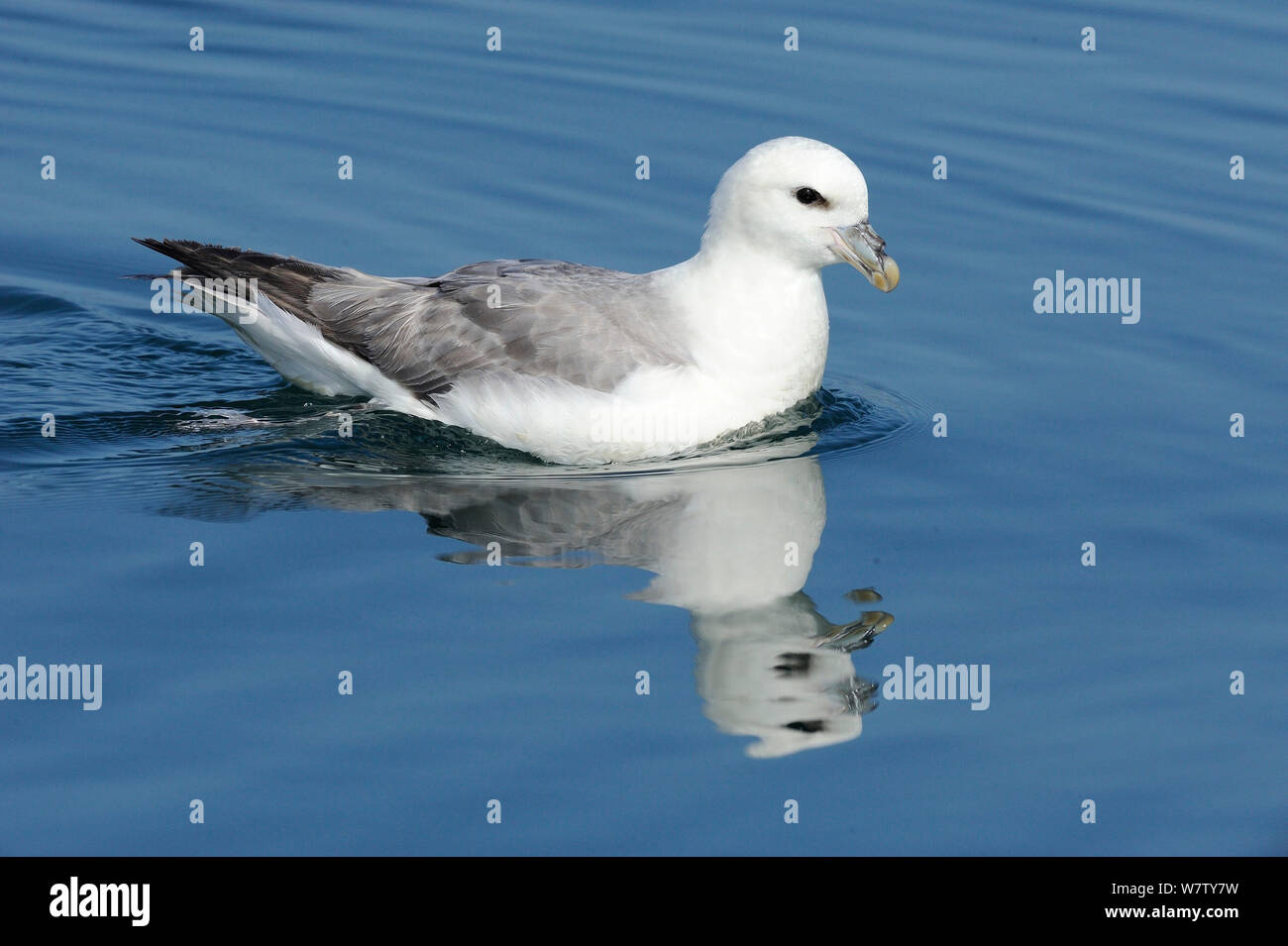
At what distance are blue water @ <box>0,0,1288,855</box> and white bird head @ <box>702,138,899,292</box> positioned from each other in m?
1.02

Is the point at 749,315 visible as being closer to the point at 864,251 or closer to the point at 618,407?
the point at 864,251

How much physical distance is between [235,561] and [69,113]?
677cm

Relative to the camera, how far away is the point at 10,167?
12.1 m

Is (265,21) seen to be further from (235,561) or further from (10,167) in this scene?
(235,561)

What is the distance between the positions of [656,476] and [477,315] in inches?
49.6

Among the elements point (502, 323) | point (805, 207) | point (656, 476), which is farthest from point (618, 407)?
point (805, 207)

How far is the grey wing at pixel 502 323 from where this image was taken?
8.63 meters

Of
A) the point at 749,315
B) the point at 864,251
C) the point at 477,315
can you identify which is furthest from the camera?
the point at 477,315

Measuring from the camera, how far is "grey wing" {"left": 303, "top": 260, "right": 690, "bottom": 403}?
28.3 ft

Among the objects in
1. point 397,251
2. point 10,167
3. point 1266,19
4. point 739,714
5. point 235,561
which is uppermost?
point 1266,19

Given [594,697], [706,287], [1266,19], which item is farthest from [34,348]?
[1266,19]

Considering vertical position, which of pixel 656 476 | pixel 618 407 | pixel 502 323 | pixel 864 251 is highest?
pixel 864 251

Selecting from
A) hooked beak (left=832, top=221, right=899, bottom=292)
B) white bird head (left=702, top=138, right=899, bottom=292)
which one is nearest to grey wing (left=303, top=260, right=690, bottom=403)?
white bird head (left=702, top=138, right=899, bottom=292)

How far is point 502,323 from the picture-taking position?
8812 millimetres
